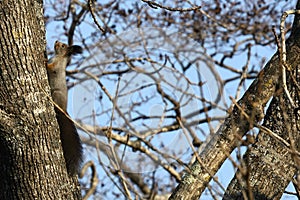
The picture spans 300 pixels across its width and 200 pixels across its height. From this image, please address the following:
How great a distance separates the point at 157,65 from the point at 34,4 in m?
2.34

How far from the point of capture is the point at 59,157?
214 centimetres

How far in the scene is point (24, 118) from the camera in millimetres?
2068

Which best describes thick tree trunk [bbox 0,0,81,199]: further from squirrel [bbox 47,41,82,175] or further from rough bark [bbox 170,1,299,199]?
rough bark [bbox 170,1,299,199]

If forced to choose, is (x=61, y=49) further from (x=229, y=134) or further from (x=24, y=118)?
(x=229, y=134)

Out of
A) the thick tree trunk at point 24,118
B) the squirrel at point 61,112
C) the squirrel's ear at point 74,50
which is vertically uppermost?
the squirrel's ear at point 74,50

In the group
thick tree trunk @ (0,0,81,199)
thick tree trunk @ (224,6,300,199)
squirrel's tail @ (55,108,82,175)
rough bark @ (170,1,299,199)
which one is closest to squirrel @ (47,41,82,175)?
squirrel's tail @ (55,108,82,175)

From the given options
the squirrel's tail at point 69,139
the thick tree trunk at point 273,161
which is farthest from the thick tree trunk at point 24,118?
the thick tree trunk at point 273,161

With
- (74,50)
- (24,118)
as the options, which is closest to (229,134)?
(24,118)

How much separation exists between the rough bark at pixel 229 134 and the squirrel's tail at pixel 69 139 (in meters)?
0.46

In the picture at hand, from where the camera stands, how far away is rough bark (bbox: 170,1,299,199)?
215 centimetres

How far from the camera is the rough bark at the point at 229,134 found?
2148mm

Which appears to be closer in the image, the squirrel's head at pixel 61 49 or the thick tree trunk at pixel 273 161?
the thick tree trunk at pixel 273 161

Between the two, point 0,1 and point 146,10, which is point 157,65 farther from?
point 0,1

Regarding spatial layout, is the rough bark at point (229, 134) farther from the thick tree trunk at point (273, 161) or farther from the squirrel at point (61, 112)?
the squirrel at point (61, 112)
